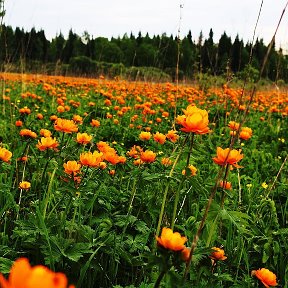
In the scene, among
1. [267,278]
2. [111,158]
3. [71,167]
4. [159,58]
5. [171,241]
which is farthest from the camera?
[159,58]

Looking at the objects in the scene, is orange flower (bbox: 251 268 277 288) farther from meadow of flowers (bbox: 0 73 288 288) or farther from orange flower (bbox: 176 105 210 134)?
orange flower (bbox: 176 105 210 134)

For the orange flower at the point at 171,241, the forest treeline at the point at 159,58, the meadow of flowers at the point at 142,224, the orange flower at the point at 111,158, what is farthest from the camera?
the forest treeline at the point at 159,58

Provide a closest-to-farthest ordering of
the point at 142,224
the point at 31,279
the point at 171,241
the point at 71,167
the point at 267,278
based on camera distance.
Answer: the point at 31,279, the point at 171,241, the point at 267,278, the point at 71,167, the point at 142,224

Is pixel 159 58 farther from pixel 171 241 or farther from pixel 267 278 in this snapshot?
pixel 171 241

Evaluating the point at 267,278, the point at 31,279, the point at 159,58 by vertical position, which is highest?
the point at 159,58

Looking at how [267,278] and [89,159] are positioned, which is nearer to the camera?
[267,278]

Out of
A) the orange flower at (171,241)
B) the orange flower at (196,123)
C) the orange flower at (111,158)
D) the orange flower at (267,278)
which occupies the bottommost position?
the orange flower at (267,278)

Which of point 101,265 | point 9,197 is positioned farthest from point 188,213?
point 9,197

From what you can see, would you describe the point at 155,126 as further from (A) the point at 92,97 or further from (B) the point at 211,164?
(A) the point at 92,97

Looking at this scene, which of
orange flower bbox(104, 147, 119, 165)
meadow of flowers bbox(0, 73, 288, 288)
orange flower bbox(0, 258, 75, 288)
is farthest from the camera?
→ orange flower bbox(104, 147, 119, 165)

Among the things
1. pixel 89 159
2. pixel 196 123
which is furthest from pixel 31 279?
pixel 89 159

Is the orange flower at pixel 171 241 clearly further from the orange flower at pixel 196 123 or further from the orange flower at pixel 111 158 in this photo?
the orange flower at pixel 111 158

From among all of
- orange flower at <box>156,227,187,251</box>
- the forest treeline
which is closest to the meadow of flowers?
orange flower at <box>156,227,187,251</box>

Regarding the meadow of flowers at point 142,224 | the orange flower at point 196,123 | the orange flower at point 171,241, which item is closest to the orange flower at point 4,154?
the meadow of flowers at point 142,224
